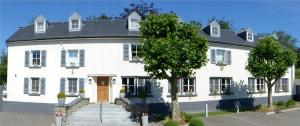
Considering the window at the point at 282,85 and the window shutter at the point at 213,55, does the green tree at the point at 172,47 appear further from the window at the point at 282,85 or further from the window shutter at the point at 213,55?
the window at the point at 282,85

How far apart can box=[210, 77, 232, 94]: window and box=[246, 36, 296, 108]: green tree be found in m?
3.89

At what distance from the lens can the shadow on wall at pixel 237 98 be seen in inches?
1460

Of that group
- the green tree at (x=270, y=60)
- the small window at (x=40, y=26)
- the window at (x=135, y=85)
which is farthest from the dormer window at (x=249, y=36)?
the small window at (x=40, y=26)

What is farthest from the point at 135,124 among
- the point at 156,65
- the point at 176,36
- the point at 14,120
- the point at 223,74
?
the point at 223,74

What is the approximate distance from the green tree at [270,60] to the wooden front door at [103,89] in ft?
39.7

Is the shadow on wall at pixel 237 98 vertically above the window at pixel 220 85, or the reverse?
the window at pixel 220 85

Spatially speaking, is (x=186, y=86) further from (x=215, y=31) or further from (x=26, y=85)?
(x=26, y=85)

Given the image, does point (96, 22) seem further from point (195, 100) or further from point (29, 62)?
point (195, 100)

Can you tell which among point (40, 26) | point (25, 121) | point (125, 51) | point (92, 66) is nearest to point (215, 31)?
point (125, 51)

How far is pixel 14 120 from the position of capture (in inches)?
1073

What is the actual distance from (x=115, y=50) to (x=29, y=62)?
25.1ft

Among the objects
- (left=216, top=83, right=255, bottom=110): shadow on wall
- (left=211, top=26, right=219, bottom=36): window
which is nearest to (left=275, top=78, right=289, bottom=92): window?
(left=216, top=83, right=255, bottom=110): shadow on wall

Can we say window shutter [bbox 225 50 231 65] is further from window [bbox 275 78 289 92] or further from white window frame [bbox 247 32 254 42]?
window [bbox 275 78 289 92]

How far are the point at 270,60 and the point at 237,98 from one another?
6586mm
